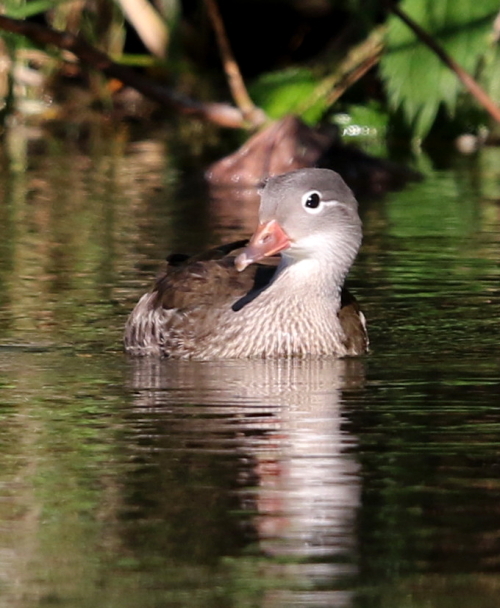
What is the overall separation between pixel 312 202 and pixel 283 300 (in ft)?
1.66

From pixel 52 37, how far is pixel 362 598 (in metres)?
8.14

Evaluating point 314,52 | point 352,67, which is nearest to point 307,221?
point 352,67

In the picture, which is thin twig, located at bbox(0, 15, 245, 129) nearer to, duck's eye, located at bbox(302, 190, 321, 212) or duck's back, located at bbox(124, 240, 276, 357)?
duck's back, located at bbox(124, 240, 276, 357)

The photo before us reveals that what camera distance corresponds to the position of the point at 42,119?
67.8 feet

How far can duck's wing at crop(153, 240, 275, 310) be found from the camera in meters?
8.88

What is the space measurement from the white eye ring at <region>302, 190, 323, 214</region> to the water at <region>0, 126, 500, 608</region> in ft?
2.45

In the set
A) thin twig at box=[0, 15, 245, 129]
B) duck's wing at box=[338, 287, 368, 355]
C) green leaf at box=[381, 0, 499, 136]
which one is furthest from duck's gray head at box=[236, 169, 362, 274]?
green leaf at box=[381, 0, 499, 136]

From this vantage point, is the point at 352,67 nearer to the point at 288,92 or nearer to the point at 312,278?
the point at 288,92

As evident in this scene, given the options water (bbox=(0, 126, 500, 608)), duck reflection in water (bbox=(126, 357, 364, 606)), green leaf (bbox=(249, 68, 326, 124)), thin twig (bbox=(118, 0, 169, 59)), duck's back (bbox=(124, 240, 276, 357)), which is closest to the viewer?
water (bbox=(0, 126, 500, 608))

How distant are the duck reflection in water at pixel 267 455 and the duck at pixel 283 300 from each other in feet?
0.43

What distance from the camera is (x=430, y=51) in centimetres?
1447

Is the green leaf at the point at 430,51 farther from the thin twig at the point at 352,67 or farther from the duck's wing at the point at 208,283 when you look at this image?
the duck's wing at the point at 208,283

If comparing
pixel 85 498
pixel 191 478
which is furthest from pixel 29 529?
pixel 191 478

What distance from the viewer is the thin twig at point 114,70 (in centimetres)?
1209
